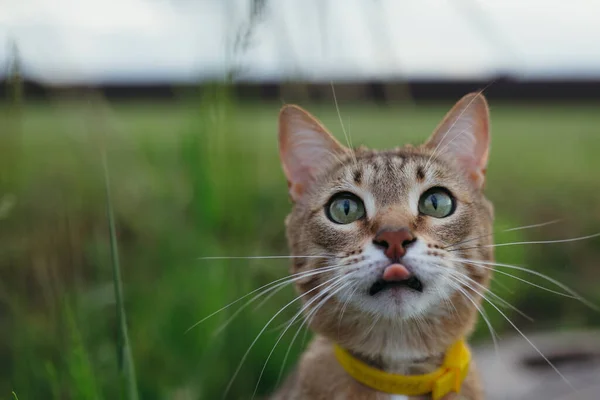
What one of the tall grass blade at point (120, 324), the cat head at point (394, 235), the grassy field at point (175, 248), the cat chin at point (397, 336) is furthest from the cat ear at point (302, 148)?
the tall grass blade at point (120, 324)

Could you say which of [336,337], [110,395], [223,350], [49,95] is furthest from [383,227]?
[49,95]

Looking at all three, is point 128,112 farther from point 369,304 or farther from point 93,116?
point 369,304

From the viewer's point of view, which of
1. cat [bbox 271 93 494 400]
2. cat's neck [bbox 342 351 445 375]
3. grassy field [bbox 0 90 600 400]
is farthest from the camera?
grassy field [bbox 0 90 600 400]

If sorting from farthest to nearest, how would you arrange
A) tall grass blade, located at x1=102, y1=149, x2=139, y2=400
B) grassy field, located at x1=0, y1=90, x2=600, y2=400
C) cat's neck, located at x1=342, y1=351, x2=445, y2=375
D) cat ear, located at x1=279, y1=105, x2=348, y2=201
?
grassy field, located at x1=0, y1=90, x2=600, y2=400 < cat ear, located at x1=279, y1=105, x2=348, y2=201 < cat's neck, located at x1=342, y1=351, x2=445, y2=375 < tall grass blade, located at x1=102, y1=149, x2=139, y2=400

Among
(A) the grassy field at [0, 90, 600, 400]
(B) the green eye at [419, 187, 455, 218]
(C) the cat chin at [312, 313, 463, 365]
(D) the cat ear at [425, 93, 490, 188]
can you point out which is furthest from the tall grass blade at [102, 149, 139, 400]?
(D) the cat ear at [425, 93, 490, 188]

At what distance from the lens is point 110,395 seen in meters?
2.06

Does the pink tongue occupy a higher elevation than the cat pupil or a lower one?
lower

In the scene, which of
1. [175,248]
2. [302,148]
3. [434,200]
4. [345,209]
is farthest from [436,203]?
[175,248]

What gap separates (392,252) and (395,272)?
1.6 inches

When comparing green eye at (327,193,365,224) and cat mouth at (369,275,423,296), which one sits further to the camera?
green eye at (327,193,365,224)

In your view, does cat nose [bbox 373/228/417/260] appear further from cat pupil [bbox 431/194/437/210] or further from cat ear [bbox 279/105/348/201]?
cat ear [bbox 279/105/348/201]

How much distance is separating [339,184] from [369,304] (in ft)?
1.08

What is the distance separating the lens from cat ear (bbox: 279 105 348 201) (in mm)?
1620

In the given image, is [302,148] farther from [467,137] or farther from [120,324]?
[120,324]
